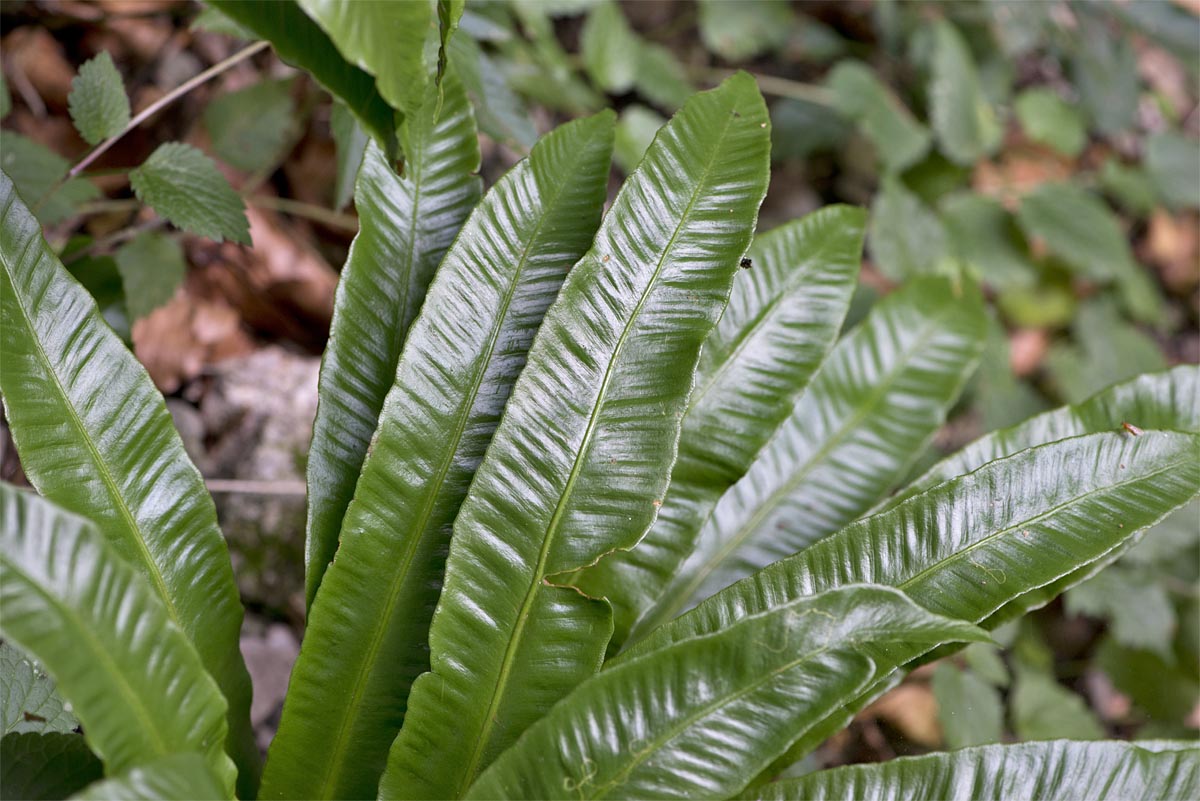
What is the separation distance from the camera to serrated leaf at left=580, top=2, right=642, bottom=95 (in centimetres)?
148

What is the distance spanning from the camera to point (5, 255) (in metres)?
0.70

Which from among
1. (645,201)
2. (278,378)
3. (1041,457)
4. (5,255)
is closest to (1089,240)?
(1041,457)

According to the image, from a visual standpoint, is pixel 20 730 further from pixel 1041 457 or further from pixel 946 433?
pixel 946 433

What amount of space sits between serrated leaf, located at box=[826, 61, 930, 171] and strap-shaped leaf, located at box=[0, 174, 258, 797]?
129cm

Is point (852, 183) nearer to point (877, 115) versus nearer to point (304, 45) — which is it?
point (877, 115)

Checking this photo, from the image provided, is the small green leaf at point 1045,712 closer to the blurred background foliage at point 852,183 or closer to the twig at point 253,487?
the blurred background foliage at point 852,183

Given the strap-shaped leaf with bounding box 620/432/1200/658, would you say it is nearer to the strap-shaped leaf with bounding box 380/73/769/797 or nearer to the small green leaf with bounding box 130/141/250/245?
the strap-shaped leaf with bounding box 380/73/769/797

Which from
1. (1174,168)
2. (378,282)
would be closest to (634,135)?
(378,282)

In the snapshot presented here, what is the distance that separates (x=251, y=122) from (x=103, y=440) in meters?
0.58

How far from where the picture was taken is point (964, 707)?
1.17 m

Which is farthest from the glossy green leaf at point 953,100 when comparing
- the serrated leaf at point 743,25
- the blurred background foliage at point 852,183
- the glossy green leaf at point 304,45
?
the glossy green leaf at point 304,45

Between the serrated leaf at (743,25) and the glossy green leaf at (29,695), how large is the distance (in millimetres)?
1419

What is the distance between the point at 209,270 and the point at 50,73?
13.3 inches

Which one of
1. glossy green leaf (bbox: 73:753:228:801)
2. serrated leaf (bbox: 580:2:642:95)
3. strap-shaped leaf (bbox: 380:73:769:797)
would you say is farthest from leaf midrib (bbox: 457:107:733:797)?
serrated leaf (bbox: 580:2:642:95)
